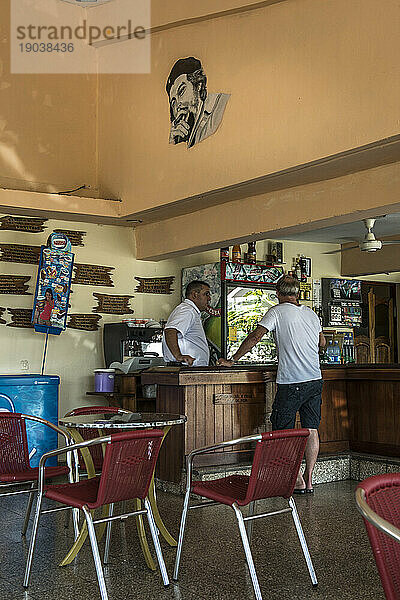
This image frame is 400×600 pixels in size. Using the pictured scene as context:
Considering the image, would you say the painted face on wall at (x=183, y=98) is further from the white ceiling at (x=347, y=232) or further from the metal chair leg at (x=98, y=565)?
the metal chair leg at (x=98, y=565)

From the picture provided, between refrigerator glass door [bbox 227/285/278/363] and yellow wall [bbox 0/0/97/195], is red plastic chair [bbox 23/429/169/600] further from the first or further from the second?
refrigerator glass door [bbox 227/285/278/363]

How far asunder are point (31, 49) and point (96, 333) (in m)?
3.18

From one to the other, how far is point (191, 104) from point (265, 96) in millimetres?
1057

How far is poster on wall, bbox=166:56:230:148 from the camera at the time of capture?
6750mm

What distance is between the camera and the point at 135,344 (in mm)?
7949

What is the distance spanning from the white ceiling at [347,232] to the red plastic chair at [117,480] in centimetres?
522

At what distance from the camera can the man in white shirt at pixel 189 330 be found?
6547 mm

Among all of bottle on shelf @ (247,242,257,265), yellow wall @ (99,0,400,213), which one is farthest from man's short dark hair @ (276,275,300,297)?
bottle on shelf @ (247,242,257,265)

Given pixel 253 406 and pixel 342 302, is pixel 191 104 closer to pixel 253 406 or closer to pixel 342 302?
pixel 253 406

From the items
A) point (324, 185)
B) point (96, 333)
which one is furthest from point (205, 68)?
point (96, 333)

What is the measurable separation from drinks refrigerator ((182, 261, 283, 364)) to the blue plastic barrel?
87.8 inches

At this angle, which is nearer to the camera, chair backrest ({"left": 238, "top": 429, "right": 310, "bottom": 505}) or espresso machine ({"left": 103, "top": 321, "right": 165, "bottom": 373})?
chair backrest ({"left": 238, "top": 429, "right": 310, "bottom": 505})

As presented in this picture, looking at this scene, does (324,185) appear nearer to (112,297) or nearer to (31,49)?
(112,297)

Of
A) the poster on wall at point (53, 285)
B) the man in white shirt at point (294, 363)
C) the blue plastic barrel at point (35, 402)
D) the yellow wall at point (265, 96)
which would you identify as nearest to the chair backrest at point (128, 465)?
the man in white shirt at point (294, 363)
